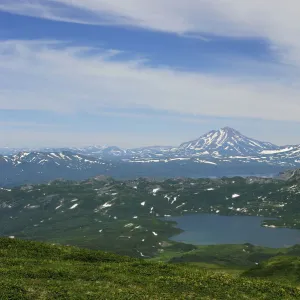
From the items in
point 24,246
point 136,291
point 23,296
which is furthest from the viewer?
point 24,246

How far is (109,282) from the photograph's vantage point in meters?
35.3

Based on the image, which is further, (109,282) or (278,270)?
(278,270)

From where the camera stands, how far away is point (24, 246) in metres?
50.4

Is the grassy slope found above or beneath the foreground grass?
beneath

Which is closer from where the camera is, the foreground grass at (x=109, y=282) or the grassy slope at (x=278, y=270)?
the foreground grass at (x=109, y=282)

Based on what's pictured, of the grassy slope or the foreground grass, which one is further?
the grassy slope

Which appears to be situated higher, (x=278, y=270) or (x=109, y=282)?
(x=109, y=282)

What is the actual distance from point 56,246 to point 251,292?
28975 millimetres

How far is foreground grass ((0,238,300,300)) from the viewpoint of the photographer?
30.8 metres

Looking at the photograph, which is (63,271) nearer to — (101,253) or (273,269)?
(101,253)

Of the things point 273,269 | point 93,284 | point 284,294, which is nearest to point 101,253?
point 93,284

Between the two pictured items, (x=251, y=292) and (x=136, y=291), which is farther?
(x=251, y=292)

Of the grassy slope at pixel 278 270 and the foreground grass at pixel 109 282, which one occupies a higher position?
the foreground grass at pixel 109 282

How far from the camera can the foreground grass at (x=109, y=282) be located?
30.8m
